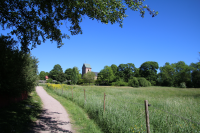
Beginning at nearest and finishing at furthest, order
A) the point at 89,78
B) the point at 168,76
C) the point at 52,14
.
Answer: the point at 52,14 < the point at 168,76 < the point at 89,78

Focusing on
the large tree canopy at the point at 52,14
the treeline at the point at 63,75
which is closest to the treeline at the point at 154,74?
the treeline at the point at 63,75

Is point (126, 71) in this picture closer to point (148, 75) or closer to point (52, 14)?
point (148, 75)

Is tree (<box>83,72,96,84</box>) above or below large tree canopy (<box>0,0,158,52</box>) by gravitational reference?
below

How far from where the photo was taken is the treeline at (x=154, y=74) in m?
59.2

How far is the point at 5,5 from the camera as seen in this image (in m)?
5.64

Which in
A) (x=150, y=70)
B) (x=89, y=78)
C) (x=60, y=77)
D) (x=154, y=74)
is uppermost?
(x=150, y=70)

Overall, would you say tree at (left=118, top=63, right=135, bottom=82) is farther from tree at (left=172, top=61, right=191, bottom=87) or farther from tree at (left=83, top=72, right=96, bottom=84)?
tree at (left=172, top=61, right=191, bottom=87)

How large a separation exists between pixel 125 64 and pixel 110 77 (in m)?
11.3

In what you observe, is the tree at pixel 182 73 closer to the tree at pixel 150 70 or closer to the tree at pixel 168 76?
the tree at pixel 168 76

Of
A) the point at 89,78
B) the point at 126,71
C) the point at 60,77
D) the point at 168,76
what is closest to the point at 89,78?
the point at 89,78

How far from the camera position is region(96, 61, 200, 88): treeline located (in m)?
59.2

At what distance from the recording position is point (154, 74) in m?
65.9

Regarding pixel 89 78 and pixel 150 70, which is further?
pixel 89 78

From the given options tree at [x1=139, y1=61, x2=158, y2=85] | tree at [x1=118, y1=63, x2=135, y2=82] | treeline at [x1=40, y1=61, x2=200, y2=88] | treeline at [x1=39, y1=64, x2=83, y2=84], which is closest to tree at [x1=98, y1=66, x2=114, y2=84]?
treeline at [x1=40, y1=61, x2=200, y2=88]
